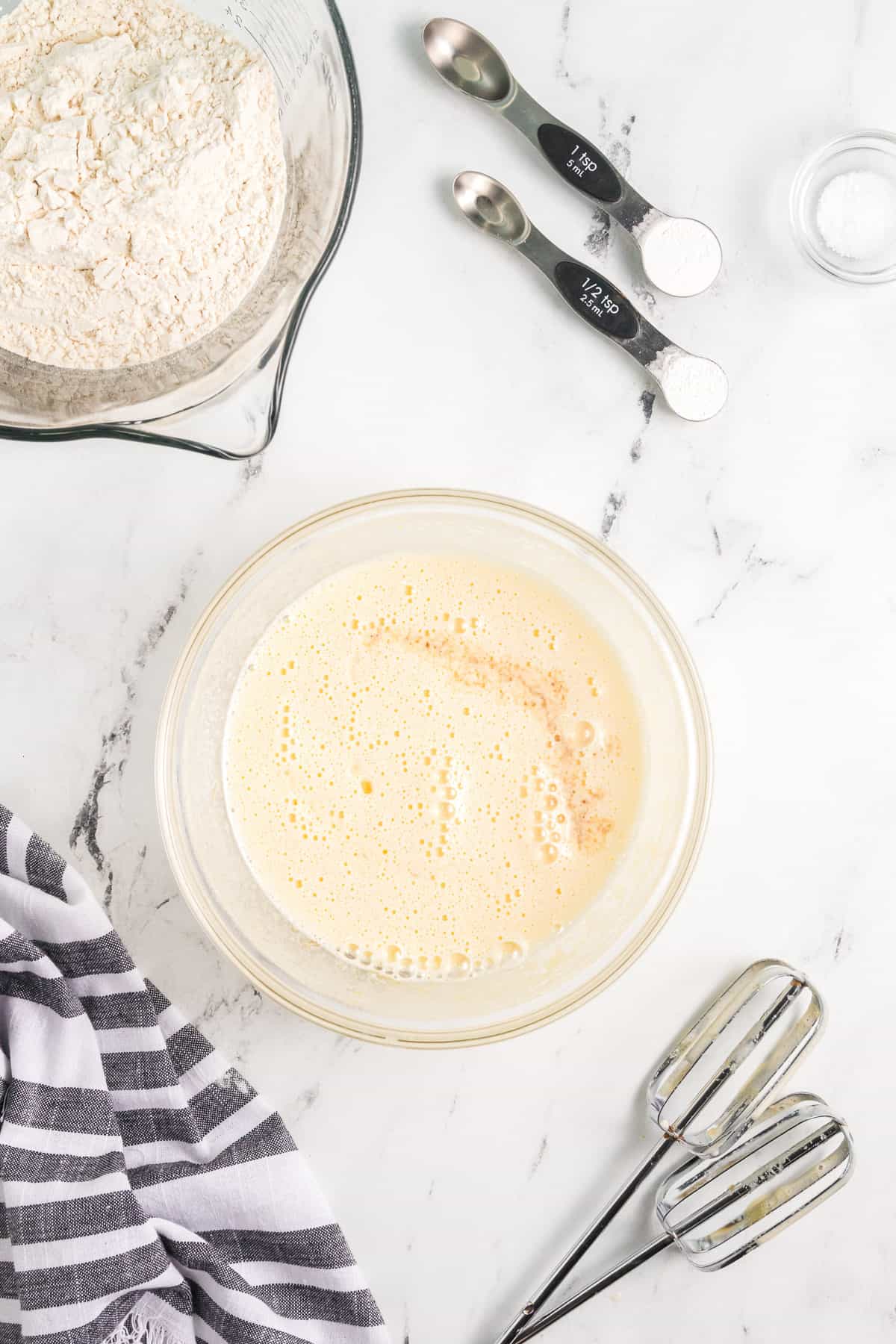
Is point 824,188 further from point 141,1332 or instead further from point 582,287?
point 141,1332

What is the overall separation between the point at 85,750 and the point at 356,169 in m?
0.76

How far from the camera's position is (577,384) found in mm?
1273

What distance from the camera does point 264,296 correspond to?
1151mm

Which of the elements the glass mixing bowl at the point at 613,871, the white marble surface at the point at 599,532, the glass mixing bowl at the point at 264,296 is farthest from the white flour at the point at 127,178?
the glass mixing bowl at the point at 613,871

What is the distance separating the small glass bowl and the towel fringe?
4.98 ft

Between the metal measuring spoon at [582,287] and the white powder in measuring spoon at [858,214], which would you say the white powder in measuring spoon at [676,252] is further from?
the white powder in measuring spoon at [858,214]

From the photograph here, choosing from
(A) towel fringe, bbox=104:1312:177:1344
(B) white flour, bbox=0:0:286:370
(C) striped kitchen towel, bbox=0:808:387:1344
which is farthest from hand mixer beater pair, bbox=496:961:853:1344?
(B) white flour, bbox=0:0:286:370

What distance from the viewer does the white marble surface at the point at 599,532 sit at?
4.12 feet

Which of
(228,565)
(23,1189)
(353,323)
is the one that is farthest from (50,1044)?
(353,323)

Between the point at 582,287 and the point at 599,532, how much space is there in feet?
0.99

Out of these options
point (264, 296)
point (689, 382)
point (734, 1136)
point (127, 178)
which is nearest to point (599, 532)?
point (689, 382)

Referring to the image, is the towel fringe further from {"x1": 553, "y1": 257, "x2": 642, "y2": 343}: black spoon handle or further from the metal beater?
{"x1": 553, "y1": 257, "x2": 642, "y2": 343}: black spoon handle

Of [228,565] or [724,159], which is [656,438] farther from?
→ [228,565]

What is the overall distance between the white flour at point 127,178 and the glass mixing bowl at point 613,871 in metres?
0.30
